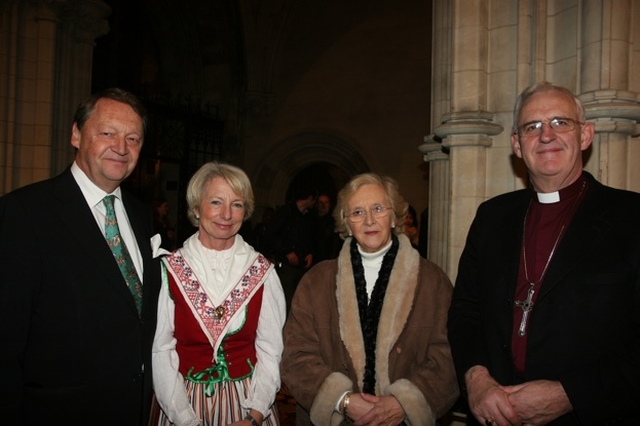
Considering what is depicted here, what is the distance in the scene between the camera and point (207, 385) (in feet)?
6.72

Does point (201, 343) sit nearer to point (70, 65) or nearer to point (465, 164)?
point (465, 164)

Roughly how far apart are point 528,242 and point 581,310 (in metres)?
0.33

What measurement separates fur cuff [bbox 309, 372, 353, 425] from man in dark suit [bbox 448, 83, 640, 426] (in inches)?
17.7

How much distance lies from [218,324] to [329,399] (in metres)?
0.54

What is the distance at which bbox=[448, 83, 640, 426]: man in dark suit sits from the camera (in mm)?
1567

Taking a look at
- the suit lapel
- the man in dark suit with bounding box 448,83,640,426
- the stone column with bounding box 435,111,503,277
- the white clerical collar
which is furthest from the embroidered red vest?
the stone column with bounding box 435,111,503,277

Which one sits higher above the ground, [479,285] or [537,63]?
[537,63]

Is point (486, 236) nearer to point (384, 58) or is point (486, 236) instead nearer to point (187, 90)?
point (384, 58)

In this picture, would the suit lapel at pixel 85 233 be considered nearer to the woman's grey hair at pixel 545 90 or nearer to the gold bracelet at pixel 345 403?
the gold bracelet at pixel 345 403

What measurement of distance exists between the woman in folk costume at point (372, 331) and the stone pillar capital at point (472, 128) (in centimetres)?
84

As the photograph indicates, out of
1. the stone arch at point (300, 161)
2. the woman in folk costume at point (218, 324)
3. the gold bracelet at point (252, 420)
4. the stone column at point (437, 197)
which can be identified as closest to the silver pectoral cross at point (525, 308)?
the woman in folk costume at point (218, 324)

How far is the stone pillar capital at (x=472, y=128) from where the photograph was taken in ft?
9.25

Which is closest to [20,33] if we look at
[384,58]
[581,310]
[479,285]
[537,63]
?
[537,63]

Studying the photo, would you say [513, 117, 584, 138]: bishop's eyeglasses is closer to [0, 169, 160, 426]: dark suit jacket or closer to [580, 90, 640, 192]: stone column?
[580, 90, 640, 192]: stone column
